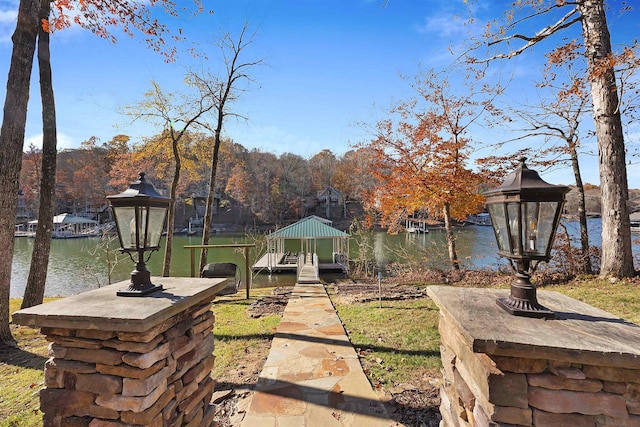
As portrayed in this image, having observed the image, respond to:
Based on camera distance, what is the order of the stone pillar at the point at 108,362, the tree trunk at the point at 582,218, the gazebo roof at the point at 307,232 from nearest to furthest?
the stone pillar at the point at 108,362 < the tree trunk at the point at 582,218 < the gazebo roof at the point at 307,232

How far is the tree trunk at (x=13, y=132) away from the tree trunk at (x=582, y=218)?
1097 cm

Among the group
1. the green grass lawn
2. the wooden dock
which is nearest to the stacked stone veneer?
the green grass lawn

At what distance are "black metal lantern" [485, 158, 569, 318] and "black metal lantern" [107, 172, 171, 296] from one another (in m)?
2.27

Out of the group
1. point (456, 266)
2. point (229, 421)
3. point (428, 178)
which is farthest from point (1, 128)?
point (456, 266)

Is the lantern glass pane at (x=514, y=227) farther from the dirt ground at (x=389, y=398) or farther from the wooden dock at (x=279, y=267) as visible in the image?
the wooden dock at (x=279, y=267)

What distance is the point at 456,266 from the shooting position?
9.25m

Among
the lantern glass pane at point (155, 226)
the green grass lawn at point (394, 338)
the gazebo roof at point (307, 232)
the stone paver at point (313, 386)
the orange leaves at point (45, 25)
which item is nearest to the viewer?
the lantern glass pane at point (155, 226)

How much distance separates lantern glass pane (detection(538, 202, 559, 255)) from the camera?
1557 mm

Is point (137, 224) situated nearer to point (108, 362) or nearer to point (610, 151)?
point (108, 362)

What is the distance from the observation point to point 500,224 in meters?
1.73

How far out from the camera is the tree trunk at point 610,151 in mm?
5637

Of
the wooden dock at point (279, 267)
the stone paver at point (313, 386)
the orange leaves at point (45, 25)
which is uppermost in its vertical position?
the orange leaves at point (45, 25)

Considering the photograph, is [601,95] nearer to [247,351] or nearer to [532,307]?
[532,307]

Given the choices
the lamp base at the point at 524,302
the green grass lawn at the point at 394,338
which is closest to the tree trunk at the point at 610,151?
the green grass lawn at the point at 394,338
